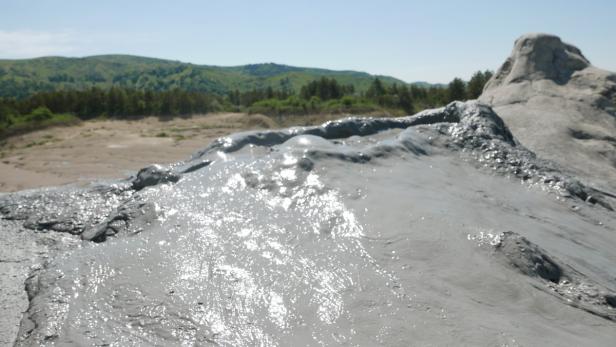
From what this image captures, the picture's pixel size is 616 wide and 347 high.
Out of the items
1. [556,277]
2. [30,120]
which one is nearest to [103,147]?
[30,120]

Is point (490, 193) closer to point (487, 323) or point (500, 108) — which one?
point (487, 323)

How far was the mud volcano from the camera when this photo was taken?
2.46 metres

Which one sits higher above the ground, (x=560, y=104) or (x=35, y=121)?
(x=560, y=104)

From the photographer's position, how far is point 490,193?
4102mm

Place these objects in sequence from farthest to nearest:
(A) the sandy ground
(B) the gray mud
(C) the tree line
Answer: (C) the tree line → (A) the sandy ground → (B) the gray mud

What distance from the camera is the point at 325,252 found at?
301 centimetres

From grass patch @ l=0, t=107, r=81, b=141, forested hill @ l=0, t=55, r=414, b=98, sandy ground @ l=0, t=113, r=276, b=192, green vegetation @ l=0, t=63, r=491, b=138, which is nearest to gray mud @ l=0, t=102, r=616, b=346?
sandy ground @ l=0, t=113, r=276, b=192

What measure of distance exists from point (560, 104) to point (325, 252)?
18.7 ft

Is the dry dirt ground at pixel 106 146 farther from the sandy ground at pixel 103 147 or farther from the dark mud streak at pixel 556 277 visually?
the dark mud streak at pixel 556 277

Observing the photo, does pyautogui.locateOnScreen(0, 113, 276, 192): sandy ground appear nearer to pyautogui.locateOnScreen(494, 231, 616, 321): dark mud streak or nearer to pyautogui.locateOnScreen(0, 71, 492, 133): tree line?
pyautogui.locateOnScreen(0, 71, 492, 133): tree line

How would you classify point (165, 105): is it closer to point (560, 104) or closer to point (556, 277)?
point (560, 104)

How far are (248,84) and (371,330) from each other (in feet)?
296

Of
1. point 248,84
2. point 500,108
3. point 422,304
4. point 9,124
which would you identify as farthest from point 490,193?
point 248,84

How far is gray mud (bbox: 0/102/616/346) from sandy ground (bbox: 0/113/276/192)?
6260mm
